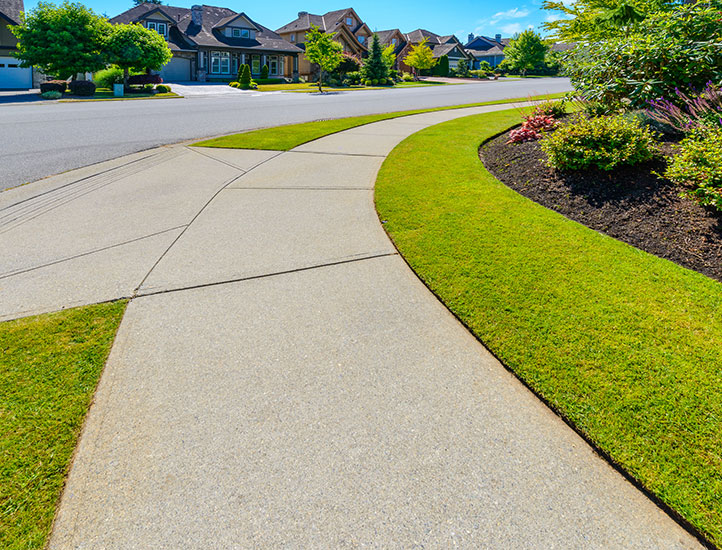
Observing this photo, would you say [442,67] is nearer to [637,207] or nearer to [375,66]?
[375,66]

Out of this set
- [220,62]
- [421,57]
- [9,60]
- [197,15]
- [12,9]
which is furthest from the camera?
[421,57]

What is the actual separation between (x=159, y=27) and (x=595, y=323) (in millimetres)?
49868

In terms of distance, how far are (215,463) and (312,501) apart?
552 millimetres

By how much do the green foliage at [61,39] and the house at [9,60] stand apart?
588 cm

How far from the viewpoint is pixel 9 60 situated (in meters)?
33.2

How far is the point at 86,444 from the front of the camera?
7.43 feet

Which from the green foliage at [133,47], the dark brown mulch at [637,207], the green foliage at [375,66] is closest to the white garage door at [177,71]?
the green foliage at [133,47]

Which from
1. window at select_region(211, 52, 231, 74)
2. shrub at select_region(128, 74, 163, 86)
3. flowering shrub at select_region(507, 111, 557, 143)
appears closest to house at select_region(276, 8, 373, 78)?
window at select_region(211, 52, 231, 74)

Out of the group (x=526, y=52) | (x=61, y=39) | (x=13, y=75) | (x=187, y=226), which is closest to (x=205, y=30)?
(x=13, y=75)

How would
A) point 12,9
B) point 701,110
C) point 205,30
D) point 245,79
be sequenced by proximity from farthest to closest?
point 205,30 < point 245,79 < point 12,9 < point 701,110

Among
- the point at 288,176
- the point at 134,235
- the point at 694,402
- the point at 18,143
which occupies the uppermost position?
the point at 18,143

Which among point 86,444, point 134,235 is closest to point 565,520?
point 86,444

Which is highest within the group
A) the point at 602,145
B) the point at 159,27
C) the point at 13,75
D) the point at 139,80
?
the point at 159,27

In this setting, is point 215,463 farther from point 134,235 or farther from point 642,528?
point 134,235
